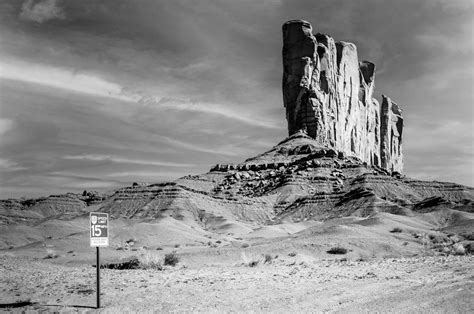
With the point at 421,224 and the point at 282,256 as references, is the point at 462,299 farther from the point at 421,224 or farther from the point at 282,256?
the point at 421,224

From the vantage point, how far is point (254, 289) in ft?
44.7

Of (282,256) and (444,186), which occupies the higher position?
(444,186)

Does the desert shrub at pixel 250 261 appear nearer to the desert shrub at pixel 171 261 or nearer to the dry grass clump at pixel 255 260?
the dry grass clump at pixel 255 260

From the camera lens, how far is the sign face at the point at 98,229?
36.8ft

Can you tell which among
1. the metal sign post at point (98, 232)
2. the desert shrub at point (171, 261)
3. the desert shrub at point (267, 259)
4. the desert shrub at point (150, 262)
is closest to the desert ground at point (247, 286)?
the desert shrub at point (267, 259)

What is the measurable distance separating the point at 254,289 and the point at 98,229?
5418 mm

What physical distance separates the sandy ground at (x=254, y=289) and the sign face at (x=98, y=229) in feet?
5.93

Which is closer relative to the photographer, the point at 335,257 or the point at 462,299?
the point at 462,299

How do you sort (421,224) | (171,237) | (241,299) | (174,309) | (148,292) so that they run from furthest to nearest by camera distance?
(421,224)
(171,237)
(148,292)
(241,299)
(174,309)

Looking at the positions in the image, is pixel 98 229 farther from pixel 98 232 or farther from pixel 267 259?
pixel 267 259

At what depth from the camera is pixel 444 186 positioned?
326 ft

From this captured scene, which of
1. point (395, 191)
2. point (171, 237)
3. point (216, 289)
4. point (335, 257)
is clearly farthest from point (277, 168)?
point (216, 289)

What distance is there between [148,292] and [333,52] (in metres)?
187

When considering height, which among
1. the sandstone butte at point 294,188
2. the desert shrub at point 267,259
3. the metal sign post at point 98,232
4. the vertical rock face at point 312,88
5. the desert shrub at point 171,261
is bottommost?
the desert shrub at point 267,259
